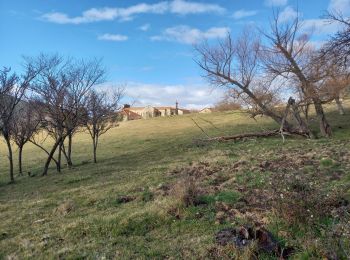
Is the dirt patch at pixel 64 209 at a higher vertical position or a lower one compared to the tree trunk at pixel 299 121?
lower

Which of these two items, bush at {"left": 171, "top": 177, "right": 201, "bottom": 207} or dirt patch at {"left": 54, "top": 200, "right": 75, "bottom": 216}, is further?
dirt patch at {"left": 54, "top": 200, "right": 75, "bottom": 216}

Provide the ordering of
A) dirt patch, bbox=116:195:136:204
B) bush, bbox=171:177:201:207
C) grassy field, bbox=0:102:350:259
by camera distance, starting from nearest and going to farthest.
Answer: grassy field, bbox=0:102:350:259
bush, bbox=171:177:201:207
dirt patch, bbox=116:195:136:204

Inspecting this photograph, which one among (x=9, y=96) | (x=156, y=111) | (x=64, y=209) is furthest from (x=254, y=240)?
(x=156, y=111)

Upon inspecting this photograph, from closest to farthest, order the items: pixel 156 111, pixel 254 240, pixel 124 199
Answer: pixel 254 240 < pixel 124 199 < pixel 156 111

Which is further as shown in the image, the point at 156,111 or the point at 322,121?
the point at 156,111

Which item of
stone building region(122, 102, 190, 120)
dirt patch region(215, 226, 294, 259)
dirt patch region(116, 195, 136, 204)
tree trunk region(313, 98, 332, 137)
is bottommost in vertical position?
dirt patch region(116, 195, 136, 204)

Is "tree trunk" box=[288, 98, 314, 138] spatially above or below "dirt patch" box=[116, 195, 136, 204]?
above

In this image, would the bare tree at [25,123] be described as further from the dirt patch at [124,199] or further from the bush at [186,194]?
the bush at [186,194]

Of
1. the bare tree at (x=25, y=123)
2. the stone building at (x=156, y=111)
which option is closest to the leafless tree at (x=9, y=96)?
the bare tree at (x=25, y=123)

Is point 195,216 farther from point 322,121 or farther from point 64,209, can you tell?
point 322,121

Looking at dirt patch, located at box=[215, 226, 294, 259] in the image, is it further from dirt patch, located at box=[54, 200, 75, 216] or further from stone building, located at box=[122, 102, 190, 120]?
stone building, located at box=[122, 102, 190, 120]

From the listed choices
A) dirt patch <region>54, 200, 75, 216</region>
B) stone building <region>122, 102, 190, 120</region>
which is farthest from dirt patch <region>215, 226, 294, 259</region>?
stone building <region>122, 102, 190, 120</region>

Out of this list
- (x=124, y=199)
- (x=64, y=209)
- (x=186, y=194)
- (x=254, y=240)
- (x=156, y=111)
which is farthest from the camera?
(x=156, y=111)

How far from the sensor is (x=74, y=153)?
38250 mm
